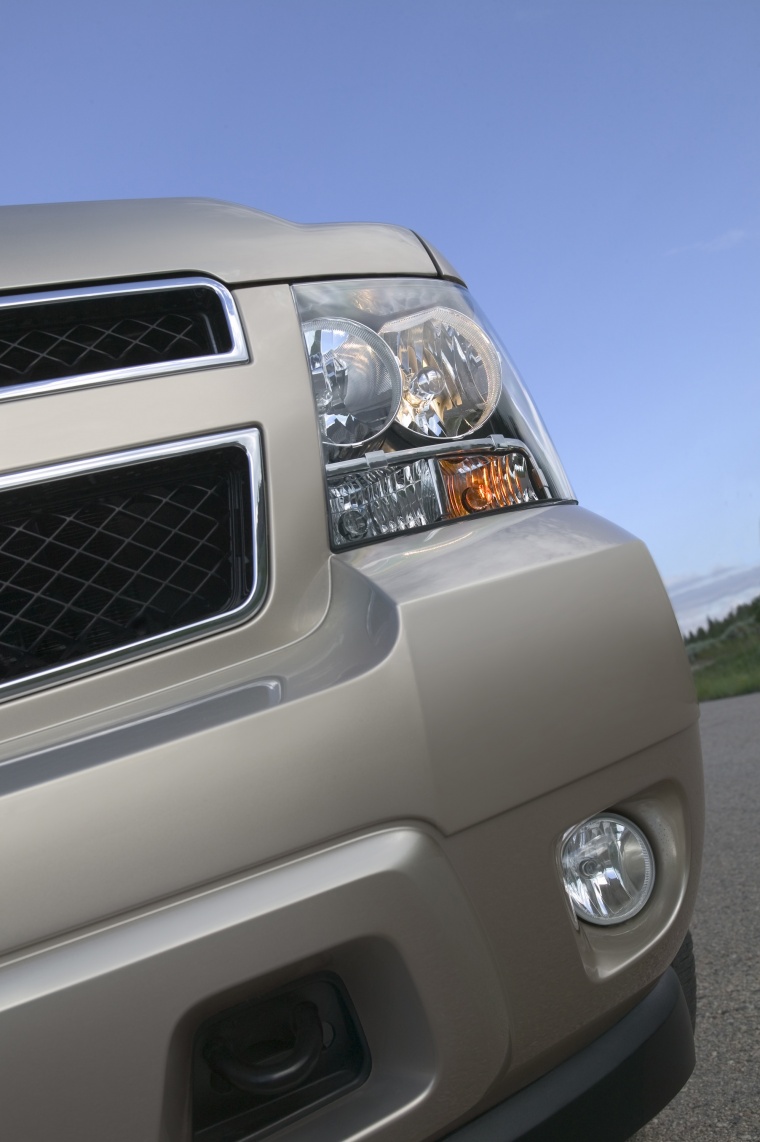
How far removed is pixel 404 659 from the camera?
0.97m

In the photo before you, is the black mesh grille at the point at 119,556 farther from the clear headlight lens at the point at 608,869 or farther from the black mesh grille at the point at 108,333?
the clear headlight lens at the point at 608,869

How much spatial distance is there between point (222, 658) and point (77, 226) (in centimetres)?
57

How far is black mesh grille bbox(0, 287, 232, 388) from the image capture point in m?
1.16

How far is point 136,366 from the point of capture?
1.14m

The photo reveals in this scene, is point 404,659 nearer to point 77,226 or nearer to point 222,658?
point 222,658

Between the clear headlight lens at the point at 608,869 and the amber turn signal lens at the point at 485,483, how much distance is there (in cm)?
40

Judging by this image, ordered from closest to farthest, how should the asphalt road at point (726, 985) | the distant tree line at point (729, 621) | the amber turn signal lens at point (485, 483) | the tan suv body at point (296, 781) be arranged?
the tan suv body at point (296, 781) → the amber turn signal lens at point (485, 483) → the asphalt road at point (726, 985) → the distant tree line at point (729, 621)

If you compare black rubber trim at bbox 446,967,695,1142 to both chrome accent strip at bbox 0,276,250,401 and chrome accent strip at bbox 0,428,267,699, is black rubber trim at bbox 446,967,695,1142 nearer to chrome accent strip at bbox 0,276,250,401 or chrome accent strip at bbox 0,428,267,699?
chrome accent strip at bbox 0,428,267,699

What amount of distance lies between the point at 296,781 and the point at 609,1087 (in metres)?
0.52

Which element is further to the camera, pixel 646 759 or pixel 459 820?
pixel 646 759

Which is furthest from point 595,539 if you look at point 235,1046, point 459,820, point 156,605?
point 235,1046

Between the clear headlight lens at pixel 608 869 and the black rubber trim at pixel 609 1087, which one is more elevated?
the clear headlight lens at pixel 608 869

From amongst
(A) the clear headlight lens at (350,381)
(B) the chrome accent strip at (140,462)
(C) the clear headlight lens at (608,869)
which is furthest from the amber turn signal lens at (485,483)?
(C) the clear headlight lens at (608,869)

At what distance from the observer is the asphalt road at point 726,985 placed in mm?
1593
